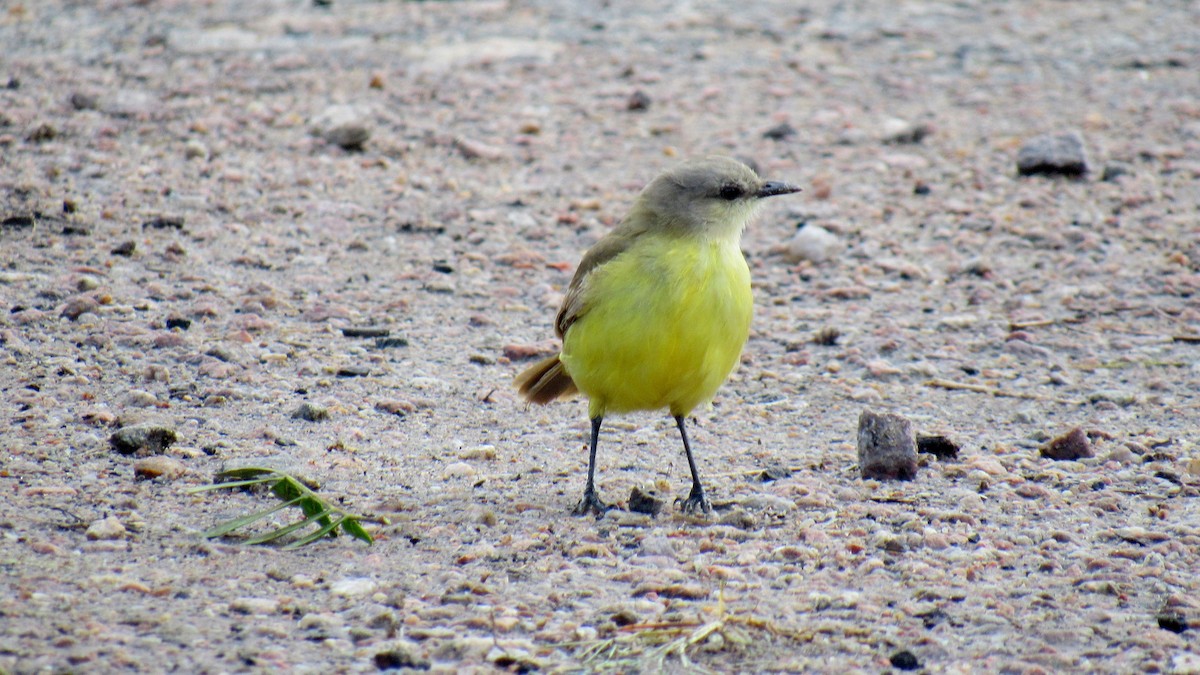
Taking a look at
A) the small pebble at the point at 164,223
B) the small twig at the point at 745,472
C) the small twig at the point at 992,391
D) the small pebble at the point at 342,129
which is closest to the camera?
the small twig at the point at 745,472

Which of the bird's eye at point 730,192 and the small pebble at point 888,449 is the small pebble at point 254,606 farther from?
the bird's eye at point 730,192

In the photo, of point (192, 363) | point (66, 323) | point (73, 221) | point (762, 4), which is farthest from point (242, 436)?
point (762, 4)

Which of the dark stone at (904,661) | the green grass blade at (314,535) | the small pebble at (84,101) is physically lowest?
the dark stone at (904,661)

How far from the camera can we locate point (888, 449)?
219 inches

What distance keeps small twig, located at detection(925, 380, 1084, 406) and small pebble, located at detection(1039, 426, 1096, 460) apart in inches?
26.4

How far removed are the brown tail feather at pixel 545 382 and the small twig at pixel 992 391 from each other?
6.14 ft

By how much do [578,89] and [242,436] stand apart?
18.6 feet

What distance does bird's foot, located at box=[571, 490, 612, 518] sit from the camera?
521 centimetres

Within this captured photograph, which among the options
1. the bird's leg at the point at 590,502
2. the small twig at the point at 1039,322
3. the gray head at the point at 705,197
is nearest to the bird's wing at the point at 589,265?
the gray head at the point at 705,197

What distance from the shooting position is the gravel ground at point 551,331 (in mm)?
4230

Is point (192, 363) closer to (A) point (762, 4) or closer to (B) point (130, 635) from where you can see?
(B) point (130, 635)

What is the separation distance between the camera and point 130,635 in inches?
151

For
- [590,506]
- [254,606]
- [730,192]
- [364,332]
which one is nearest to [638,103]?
[364,332]

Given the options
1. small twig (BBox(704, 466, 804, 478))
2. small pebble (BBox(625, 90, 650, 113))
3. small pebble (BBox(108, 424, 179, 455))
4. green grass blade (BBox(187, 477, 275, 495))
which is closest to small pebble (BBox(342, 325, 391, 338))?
small pebble (BBox(108, 424, 179, 455))
